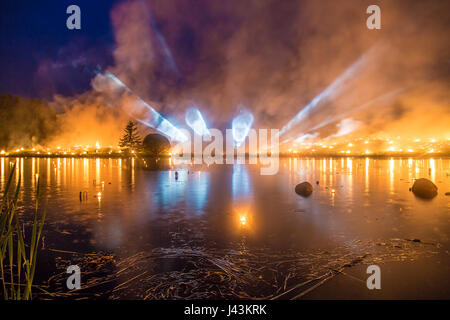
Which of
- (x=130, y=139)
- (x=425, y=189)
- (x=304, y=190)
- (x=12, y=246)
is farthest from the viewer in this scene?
(x=130, y=139)

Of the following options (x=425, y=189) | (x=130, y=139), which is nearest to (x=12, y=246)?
(x=425, y=189)

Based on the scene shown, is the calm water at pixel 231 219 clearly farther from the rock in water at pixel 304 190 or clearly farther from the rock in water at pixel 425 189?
the rock in water at pixel 425 189

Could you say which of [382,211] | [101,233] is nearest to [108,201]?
[101,233]

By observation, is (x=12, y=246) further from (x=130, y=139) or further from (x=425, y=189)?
(x=130, y=139)

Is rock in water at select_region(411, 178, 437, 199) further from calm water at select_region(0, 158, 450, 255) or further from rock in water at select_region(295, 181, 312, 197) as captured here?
rock in water at select_region(295, 181, 312, 197)

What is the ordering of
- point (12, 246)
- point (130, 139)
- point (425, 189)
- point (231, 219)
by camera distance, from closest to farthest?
point (12, 246), point (231, 219), point (425, 189), point (130, 139)

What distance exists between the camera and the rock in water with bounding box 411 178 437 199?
2219cm

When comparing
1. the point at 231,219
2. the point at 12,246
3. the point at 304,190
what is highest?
the point at 12,246

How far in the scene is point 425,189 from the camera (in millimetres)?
22828

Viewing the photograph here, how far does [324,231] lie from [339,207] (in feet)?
20.8

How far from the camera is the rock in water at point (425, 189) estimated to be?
874 inches

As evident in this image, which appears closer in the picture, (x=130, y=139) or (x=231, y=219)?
(x=231, y=219)

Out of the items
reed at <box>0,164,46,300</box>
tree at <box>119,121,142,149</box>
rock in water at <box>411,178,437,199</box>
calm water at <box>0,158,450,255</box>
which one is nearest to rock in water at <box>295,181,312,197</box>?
calm water at <box>0,158,450,255</box>

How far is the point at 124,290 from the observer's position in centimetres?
693
